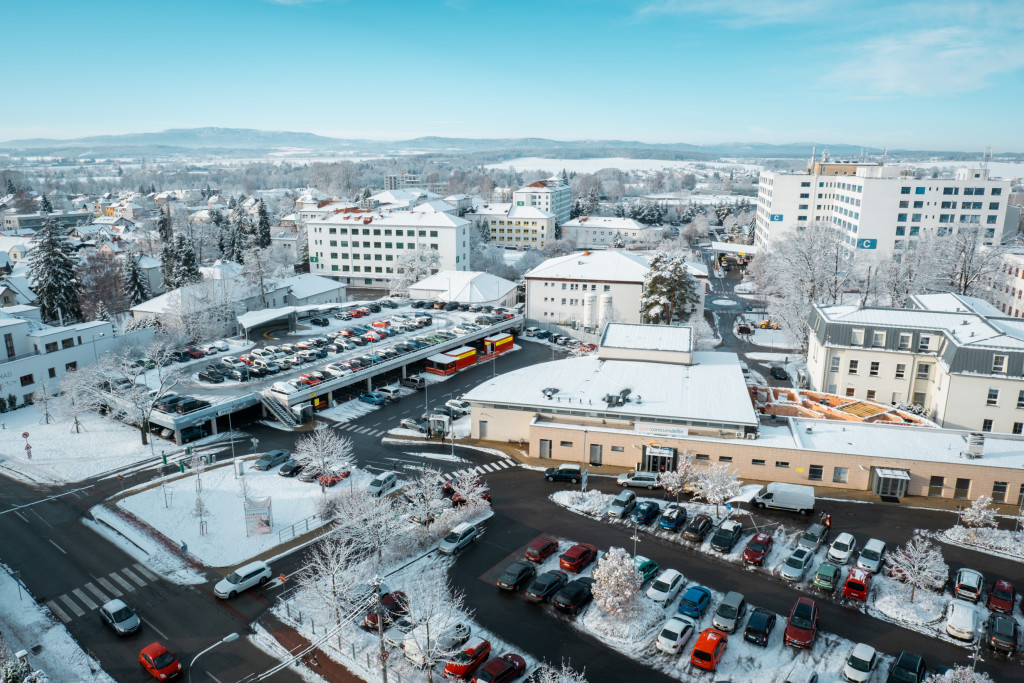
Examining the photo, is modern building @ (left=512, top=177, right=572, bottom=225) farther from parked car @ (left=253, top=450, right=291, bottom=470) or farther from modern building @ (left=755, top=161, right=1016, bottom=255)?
parked car @ (left=253, top=450, right=291, bottom=470)

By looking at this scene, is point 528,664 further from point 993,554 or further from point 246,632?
point 993,554

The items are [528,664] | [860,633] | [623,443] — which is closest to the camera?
[528,664]

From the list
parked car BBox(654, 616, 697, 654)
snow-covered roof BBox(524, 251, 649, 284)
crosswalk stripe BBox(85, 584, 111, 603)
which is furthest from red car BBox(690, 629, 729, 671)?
snow-covered roof BBox(524, 251, 649, 284)

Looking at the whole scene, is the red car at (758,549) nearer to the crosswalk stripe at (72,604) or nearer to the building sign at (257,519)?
the building sign at (257,519)

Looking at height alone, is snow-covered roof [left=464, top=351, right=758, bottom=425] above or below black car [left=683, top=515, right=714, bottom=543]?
above

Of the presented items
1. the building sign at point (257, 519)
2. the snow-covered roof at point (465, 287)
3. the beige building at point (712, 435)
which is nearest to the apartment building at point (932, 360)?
the beige building at point (712, 435)

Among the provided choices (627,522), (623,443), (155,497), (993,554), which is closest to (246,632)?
(155,497)

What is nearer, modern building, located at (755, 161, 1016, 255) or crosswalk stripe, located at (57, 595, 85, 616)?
crosswalk stripe, located at (57, 595, 85, 616)
